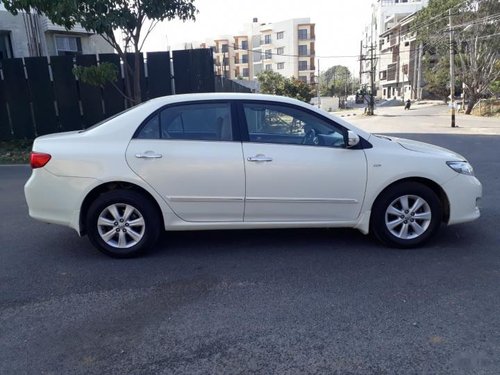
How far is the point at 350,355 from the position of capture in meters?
2.77

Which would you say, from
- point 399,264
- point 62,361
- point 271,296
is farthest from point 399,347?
point 62,361

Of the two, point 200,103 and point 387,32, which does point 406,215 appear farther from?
point 387,32

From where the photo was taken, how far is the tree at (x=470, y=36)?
31.2 m

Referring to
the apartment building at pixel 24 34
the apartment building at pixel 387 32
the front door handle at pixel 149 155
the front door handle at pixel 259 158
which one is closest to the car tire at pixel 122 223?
the front door handle at pixel 149 155

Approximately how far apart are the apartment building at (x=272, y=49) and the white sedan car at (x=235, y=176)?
75.4 meters

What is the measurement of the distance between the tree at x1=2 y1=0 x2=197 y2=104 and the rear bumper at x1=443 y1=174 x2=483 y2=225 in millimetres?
7530

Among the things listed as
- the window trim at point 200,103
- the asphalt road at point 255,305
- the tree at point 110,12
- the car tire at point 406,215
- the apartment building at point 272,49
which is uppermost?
the apartment building at point 272,49

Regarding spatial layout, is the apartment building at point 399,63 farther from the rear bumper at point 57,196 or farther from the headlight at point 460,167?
the rear bumper at point 57,196

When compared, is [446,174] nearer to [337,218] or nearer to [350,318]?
[337,218]

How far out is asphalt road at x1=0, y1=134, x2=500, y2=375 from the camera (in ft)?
9.01

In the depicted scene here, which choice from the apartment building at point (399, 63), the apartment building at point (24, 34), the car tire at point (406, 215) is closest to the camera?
the car tire at point (406, 215)

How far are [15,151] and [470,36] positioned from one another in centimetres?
3295

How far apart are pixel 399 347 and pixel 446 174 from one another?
89.5 inches

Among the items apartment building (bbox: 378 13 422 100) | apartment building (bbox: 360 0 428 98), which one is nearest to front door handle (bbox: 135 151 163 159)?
apartment building (bbox: 378 13 422 100)
